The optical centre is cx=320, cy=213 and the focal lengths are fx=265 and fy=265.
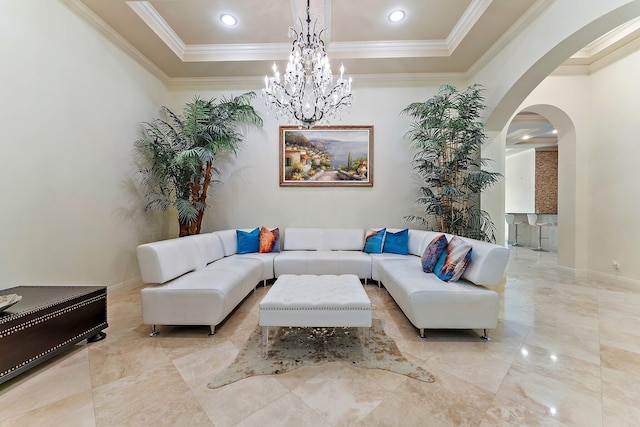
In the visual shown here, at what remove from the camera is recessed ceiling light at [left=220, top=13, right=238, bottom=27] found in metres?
3.39

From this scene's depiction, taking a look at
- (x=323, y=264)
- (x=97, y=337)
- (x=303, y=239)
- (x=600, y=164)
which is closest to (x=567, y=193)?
(x=600, y=164)

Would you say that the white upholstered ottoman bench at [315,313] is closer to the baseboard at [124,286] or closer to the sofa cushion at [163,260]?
the sofa cushion at [163,260]

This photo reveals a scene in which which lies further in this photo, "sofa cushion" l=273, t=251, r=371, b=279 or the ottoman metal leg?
"sofa cushion" l=273, t=251, r=371, b=279

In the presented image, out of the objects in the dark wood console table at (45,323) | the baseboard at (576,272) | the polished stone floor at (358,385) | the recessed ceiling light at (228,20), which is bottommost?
the polished stone floor at (358,385)

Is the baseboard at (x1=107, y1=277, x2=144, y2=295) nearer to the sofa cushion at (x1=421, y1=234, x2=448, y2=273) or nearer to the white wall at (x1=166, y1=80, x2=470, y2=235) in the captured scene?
the white wall at (x1=166, y1=80, x2=470, y2=235)

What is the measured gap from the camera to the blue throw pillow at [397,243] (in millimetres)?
4066

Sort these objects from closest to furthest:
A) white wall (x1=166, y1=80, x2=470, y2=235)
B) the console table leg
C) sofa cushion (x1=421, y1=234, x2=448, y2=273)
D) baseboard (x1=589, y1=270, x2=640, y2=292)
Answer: the console table leg, sofa cushion (x1=421, y1=234, x2=448, y2=273), baseboard (x1=589, y1=270, x2=640, y2=292), white wall (x1=166, y1=80, x2=470, y2=235)

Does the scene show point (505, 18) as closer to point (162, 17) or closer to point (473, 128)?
point (473, 128)

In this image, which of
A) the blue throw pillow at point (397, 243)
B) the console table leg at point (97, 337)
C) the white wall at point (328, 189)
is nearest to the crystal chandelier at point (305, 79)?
the white wall at point (328, 189)

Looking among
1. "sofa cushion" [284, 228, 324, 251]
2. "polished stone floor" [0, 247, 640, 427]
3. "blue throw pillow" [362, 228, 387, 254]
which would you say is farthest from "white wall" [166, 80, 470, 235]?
"polished stone floor" [0, 247, 640, 427]

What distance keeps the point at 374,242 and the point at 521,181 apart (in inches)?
318

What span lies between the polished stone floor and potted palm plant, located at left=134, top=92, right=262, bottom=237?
6.30ft

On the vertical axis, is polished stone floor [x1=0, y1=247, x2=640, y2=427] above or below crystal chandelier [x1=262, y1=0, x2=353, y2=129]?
below

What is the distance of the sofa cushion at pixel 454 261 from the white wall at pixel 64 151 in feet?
13.0
